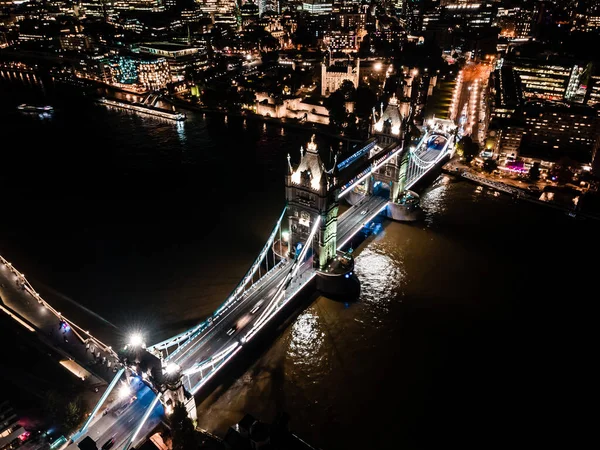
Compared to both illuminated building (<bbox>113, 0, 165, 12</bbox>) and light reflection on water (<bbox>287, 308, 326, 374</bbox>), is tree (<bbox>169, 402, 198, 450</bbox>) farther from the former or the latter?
illuminated building (<bbox>113, 0, 165, 12</bbox>)

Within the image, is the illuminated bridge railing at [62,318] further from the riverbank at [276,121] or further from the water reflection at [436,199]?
the riverbank at [276,121]

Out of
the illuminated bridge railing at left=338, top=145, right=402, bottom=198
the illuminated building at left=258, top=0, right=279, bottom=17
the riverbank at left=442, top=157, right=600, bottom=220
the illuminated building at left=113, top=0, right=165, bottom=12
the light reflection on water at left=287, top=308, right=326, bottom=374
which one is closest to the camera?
the light reflection on water at left=287, top=308, right=326, bottom=374

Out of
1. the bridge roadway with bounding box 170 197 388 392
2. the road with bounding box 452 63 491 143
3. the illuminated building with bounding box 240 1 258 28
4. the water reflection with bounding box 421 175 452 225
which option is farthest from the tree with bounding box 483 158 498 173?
the illuminated building with bounding box 240 1 258 28

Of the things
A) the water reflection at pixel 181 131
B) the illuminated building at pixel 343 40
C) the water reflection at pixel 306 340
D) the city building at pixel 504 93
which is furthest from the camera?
the illuminated building at pixel 343 40

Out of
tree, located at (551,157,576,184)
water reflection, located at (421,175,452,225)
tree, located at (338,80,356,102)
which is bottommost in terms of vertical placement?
water reflection, located at (421,175,452,225)

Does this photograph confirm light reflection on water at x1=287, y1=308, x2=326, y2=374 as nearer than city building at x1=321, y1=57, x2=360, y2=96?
Yes

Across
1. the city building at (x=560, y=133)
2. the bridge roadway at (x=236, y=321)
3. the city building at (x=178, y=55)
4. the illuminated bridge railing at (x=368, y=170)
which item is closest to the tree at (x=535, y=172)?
the city building at (x=560, y=133)

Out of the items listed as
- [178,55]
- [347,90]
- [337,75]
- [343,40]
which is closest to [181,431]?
[347,90]
